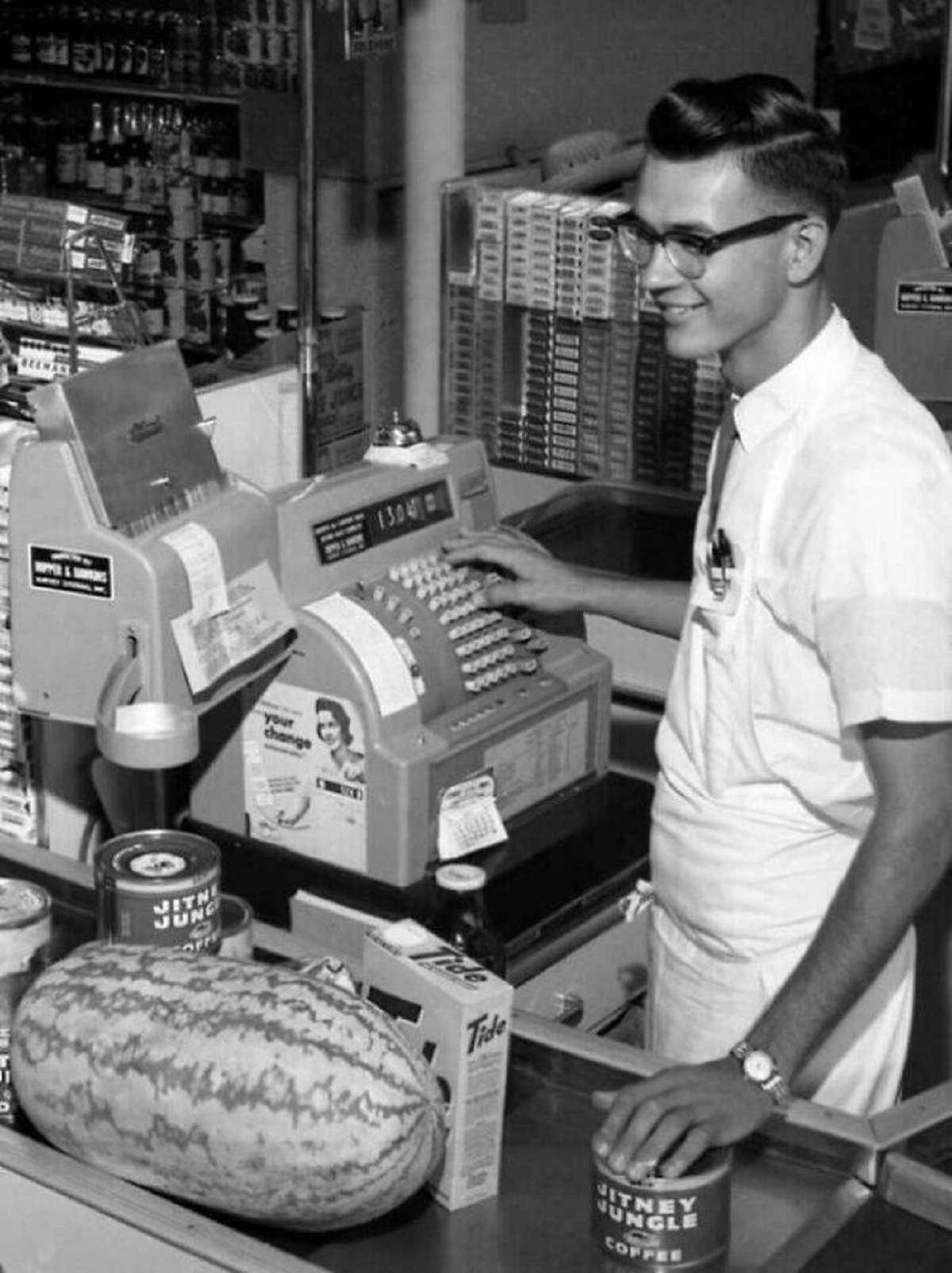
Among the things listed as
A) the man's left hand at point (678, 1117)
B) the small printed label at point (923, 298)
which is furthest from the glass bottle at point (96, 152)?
the man's left hand at point (678, 1117)

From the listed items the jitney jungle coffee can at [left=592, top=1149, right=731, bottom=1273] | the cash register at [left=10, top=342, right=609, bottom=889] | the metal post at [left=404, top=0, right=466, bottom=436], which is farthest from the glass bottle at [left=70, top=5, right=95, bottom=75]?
the jitney jungle coffee can at [left=592, top=1149, right=731, bottom=1273]

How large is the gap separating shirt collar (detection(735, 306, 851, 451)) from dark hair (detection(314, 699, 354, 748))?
0.60 m

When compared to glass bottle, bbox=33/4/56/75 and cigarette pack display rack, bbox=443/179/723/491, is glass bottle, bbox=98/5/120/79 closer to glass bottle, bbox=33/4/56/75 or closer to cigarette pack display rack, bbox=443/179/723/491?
glass bottle, bbox=33/4/56/75

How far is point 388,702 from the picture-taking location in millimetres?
2422

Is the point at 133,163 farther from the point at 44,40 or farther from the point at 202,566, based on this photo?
the point at 202,566

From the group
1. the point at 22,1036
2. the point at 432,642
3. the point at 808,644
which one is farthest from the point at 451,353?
the point at 22,1036

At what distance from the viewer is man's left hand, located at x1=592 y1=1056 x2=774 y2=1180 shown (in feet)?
5.32

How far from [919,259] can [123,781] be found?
95.3 inches

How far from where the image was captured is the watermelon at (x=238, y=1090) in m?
1.63

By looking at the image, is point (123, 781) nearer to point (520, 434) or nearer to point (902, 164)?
point (520, 434)

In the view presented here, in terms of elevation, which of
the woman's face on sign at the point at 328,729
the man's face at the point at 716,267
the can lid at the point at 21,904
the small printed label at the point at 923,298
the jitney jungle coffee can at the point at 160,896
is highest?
the man's face at the point at 716,267

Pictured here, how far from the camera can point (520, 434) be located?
4223 millimetres

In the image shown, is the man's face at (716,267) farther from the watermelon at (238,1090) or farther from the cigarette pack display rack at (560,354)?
the cigarette pack display rack at (560,354)

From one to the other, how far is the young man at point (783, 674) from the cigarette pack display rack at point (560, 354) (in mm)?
1773
